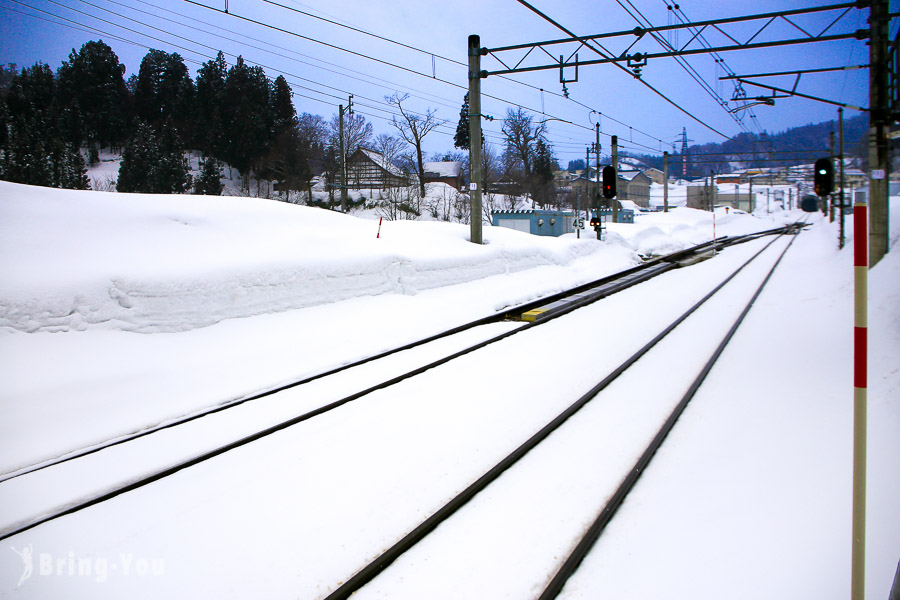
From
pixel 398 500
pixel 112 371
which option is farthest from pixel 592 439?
pixel 112 371

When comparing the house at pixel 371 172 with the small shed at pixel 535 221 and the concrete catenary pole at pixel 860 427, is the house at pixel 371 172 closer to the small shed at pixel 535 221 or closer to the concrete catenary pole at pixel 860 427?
the small shed at pixel 535 221

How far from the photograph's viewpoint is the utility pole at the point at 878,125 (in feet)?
37.2

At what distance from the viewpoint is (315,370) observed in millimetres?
8375

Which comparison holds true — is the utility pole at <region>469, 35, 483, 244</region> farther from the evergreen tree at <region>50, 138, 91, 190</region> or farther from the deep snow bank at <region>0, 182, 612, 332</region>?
the evergreen tree at <region>50, 138, 91, 190</region>

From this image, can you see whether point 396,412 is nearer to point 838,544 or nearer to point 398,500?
point 398,500

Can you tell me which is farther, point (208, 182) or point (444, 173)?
point (444, 173)

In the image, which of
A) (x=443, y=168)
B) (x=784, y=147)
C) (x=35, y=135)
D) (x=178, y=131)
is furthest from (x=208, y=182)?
(x=784, y=147)

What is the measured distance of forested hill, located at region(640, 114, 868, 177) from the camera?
3256 centimetres

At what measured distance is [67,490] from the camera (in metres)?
4.77

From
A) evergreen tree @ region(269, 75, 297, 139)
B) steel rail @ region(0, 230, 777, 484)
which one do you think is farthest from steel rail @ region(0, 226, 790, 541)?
evergreen tree @ region(269, 75, 297, 139)

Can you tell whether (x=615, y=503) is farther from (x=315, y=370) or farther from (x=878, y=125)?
(x=878, y=125)

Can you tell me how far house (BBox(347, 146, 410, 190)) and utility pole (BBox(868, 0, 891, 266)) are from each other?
53.5m

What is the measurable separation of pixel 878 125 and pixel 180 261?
14290mm

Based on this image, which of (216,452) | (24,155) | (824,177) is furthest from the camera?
(824,177)
